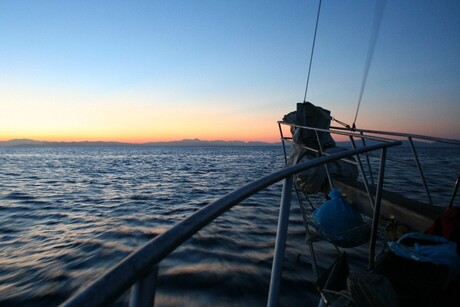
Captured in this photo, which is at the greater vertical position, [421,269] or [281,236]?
[281,236]

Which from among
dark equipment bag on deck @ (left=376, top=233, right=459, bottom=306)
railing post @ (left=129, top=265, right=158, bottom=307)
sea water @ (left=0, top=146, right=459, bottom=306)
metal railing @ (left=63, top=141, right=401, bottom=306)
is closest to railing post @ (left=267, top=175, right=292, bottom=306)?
metal railing @ (left=63, top=141, right=401, bottom=306)

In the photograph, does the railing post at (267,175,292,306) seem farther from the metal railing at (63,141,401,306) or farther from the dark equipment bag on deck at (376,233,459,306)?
the dark equipment bag on deck at (376,233,459,306)

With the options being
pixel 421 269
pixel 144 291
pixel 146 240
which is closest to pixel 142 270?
pixel 144 291

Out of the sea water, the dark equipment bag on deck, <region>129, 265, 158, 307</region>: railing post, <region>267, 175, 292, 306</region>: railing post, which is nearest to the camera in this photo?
<region>129, 265, 158, 307</region>: railing post

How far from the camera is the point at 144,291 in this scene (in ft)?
2.46

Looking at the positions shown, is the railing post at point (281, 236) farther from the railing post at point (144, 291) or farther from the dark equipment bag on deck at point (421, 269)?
the dark equipment bag on deck at point (421, 269)

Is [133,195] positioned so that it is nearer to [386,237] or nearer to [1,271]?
[1,271]

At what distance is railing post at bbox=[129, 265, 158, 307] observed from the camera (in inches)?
28.9

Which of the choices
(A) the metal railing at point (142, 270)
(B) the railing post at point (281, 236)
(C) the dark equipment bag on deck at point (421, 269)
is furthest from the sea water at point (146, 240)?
(A) the metal railing at point (142, 270)

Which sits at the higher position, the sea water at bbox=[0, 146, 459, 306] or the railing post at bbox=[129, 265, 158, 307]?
the railing post at bbox=[129, 265, 158, 307]

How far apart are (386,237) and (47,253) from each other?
6.59 meters

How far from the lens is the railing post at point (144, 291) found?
28.9 inches

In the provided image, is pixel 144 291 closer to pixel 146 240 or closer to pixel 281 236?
pixel 281 236

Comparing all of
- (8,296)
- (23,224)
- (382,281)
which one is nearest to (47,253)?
(8,296)
